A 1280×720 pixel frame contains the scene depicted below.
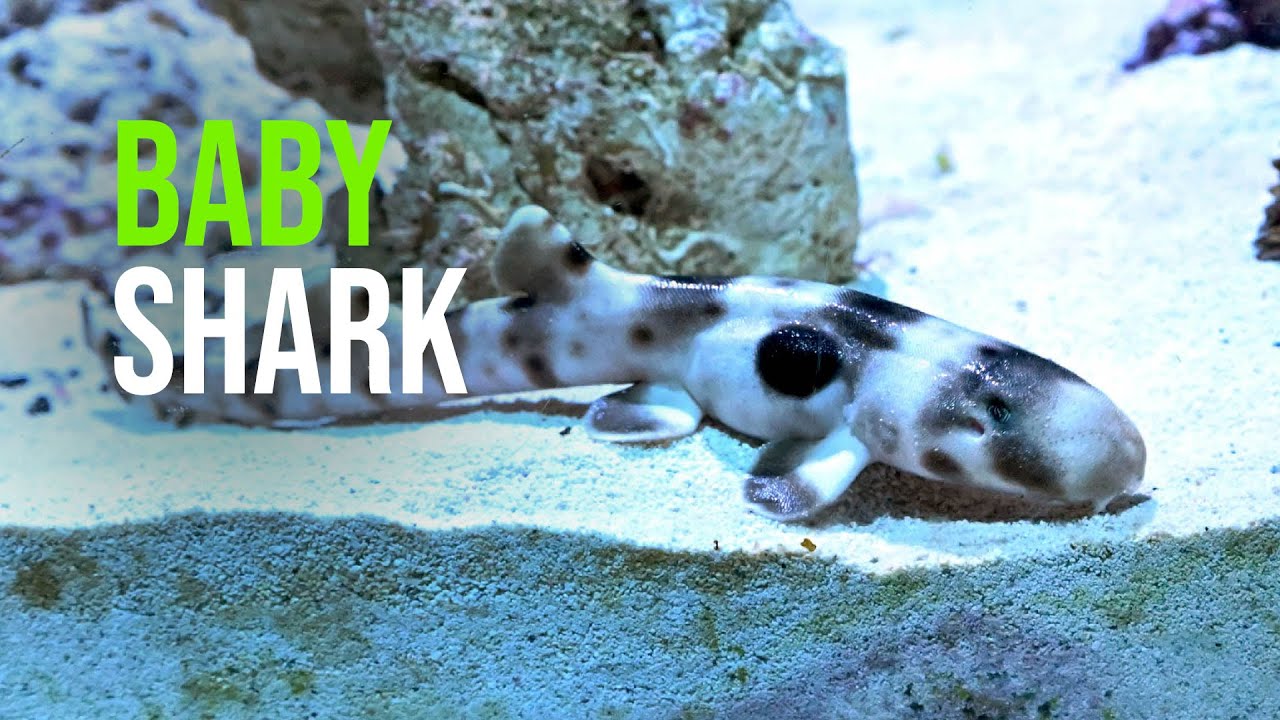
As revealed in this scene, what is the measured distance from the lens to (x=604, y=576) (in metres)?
1.80

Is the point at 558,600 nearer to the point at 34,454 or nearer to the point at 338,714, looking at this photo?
the point at 338,714

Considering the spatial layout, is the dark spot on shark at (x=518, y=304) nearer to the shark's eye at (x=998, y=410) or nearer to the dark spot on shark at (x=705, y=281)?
the dark spot on shark at (x=705, y=281)

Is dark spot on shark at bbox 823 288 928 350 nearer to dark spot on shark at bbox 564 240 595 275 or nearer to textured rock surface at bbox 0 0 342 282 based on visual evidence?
dark spot on shark at bbox 564 240 595 275

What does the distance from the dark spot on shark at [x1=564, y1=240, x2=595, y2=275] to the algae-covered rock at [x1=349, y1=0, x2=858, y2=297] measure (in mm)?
621

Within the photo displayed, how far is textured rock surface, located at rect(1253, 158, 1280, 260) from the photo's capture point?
2.86 meters

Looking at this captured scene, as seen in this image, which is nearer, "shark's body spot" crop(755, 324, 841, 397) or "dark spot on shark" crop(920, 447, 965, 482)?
"dark spot on shark" crop(920, 447, 965, 482)

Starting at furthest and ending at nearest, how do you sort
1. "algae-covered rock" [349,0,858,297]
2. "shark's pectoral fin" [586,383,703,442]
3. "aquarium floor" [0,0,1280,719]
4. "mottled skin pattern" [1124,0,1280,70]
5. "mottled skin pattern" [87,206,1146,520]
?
"mottled skin pattern" [1124,0,1280,70] → "algae-covered rock" [349,0,858,297] → "shark's pectoral fin" [586,383,703,442] → "mottled skin pattern" [87,206,1146,520] → "aquarium floor" [0,0,1280,719]

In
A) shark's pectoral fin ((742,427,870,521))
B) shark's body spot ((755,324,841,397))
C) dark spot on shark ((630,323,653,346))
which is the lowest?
shark's pectoral fin ((742,427,870,521))

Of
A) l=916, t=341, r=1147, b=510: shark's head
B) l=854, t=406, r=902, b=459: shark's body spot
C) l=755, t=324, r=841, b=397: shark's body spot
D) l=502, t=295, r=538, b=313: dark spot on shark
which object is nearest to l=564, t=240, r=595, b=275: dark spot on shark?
l=502, t=295, r=538, b=313: dark spot on shark

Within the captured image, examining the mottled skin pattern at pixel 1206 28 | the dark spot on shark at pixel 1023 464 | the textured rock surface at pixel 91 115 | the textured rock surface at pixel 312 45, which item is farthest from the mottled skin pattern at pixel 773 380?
the mottled skin pattern at pixel 1206 28

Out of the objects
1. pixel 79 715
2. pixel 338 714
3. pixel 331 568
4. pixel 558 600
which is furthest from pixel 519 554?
pixel 79 715

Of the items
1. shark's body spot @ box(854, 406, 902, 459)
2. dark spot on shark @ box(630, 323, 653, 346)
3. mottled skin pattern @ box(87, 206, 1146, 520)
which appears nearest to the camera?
mottled skin pattern @ box(87, 206, 1146, 520)

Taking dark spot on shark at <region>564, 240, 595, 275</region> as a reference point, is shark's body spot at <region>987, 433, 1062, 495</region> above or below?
below

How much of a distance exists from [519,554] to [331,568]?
40 cm
